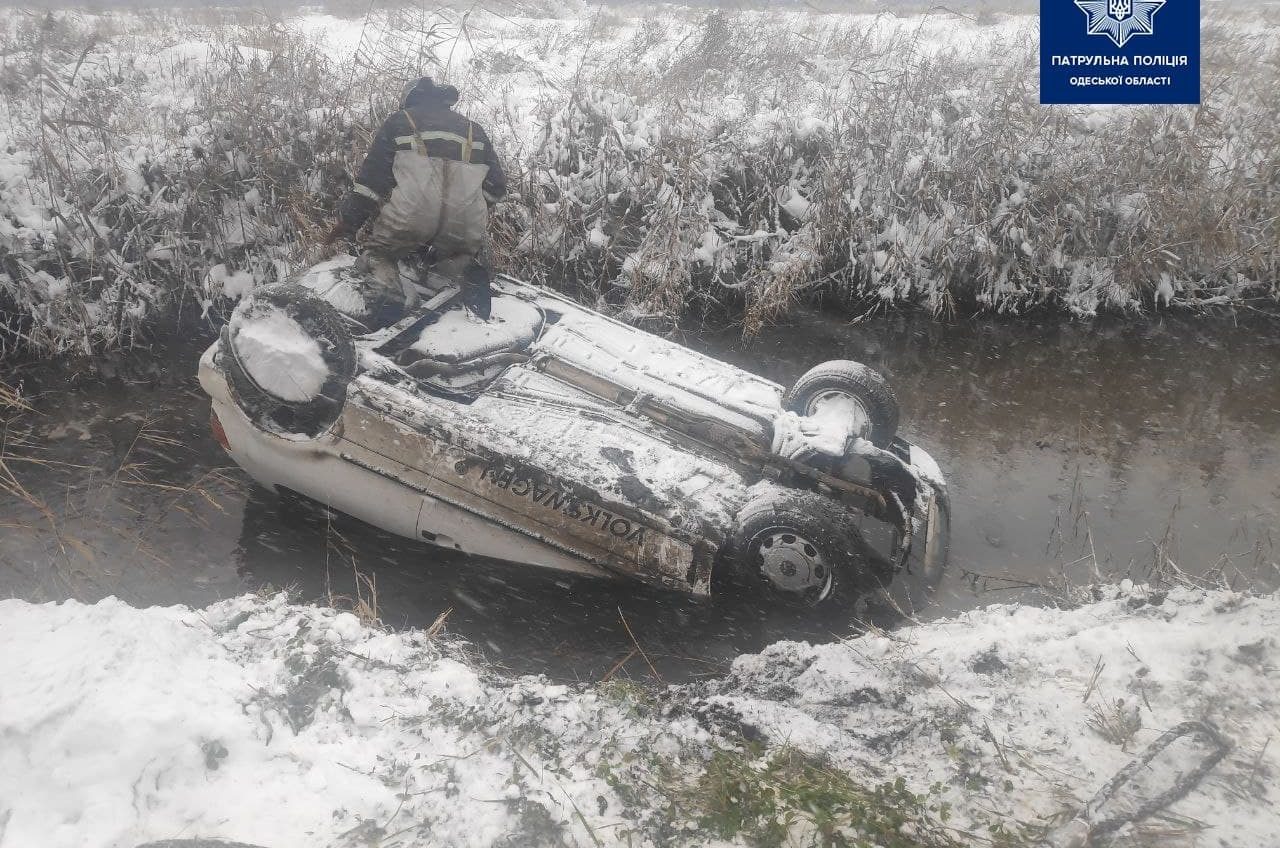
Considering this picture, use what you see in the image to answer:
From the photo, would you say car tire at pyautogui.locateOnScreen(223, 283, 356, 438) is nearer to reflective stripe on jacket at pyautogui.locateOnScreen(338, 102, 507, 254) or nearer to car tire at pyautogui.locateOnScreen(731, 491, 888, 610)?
reflective stripe on jacket at pyautogui.locateOnScreen(338, 102, 507, 254)

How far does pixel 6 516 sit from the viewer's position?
15.3ft

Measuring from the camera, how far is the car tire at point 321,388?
4.05 m

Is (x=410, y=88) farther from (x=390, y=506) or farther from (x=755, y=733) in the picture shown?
(x=755, y=733)

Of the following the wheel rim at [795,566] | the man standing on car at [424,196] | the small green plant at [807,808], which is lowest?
the small green plant at [807,808]

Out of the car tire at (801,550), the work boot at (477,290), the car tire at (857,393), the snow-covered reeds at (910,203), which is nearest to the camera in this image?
the car tire at (801,550)

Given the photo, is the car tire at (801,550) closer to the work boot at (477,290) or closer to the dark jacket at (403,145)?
the work boot at (477,290)

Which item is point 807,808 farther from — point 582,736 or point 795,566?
point 795,566

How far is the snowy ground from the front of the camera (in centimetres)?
223

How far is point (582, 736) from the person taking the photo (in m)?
2.67

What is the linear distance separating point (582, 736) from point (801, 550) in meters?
1.55

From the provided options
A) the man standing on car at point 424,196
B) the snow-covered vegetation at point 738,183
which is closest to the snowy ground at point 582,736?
the man standing on car at point 424,196

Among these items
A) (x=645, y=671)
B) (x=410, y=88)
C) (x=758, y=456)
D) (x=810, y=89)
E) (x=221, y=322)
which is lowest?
(x=645, y=671)

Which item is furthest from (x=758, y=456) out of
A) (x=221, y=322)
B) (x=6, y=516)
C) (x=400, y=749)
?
(x=221, y=322)

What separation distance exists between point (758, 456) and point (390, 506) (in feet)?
6.65
